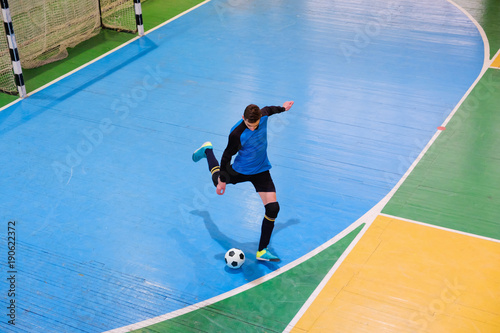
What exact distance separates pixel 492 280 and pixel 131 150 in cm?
649

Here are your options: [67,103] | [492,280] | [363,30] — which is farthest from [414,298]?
[363,30]

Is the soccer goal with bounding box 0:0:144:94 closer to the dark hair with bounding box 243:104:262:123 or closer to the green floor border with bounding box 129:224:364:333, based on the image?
the dark hair with bounding box 243:104:262:123

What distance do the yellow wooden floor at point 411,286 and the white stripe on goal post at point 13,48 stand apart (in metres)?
8.22

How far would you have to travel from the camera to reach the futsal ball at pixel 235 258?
25.3 feet

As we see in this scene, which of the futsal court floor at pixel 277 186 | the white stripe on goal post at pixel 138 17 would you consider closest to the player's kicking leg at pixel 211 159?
the futsal court floor at pixel 277 186

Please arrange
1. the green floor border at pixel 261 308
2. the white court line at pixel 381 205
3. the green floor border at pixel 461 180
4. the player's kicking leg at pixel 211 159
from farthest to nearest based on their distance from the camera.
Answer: the green floor border at pixel 461 180, the player's kicking leg at pixel 211 159, the white court line at pixel 381 205, the green floor border at pixel 261 308

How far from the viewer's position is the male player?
7406 millimetres

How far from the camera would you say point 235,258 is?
304 inches

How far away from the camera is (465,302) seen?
Answer: 23.7 ft

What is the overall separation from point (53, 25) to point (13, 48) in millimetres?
2629

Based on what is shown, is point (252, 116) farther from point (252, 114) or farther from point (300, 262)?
point (300, 262)

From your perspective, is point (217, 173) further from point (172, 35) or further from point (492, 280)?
point (172, 35)

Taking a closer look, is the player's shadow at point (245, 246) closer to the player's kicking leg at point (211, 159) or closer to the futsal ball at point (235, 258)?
the futsal ball at point (235, 258)

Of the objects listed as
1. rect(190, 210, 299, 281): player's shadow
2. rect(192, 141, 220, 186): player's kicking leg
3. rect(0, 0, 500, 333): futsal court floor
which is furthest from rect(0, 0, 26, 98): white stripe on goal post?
rect(190, 210, 299, 281): player's shadow
